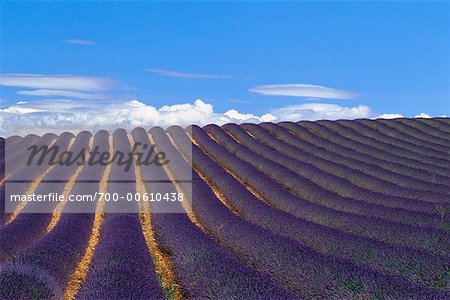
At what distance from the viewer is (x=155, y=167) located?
710 inches

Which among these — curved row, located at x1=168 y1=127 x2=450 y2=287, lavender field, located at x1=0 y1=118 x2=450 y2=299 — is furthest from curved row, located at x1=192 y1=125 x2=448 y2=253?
curved row, located at x1=168 y1=127 x2=450 y2=287

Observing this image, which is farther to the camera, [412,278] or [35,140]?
[35,140]

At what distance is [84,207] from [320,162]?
24.8 ft

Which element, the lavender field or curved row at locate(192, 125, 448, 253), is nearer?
the lavender field

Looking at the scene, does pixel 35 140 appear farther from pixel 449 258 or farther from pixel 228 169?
pixel 449 258

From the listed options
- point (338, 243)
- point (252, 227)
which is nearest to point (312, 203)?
point (252, 227)

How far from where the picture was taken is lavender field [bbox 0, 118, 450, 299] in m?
6.23

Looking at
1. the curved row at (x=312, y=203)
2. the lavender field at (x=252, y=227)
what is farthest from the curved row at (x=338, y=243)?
the curved row at (x=312, y=203)

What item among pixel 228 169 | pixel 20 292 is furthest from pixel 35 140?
pixel 20 292

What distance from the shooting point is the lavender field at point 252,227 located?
623 centimetres

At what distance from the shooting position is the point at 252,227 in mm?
9523

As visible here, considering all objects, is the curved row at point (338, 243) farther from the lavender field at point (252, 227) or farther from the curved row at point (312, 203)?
the curved row at point (312, 203)

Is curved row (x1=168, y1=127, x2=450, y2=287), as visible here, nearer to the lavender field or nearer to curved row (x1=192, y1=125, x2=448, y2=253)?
the lavender field

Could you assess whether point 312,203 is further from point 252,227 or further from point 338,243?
point 338,243
